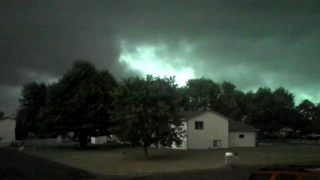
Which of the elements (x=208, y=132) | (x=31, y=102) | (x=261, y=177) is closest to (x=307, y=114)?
(x=208, y=132)

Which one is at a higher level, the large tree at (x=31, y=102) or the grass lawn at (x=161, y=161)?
the large tree at (x=31, y=102)

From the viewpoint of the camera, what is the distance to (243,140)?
64250mm

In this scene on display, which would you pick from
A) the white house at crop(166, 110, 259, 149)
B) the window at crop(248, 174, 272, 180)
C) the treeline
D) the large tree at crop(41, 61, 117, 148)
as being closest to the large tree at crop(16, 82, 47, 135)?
the treeline

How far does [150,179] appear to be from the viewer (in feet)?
67.2

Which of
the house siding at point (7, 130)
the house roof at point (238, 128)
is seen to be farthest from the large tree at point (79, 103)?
the house roof at point (238, 128)

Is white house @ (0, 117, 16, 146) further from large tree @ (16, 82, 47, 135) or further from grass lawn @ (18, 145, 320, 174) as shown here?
grass lawn @ (18, 145, 320, 174)

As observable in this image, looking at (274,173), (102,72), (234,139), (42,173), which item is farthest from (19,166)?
(234,139)

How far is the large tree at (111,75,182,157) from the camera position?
39000 mm

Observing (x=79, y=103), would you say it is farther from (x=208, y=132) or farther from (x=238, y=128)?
(x=238, y=128)

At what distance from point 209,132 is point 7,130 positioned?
44454mm

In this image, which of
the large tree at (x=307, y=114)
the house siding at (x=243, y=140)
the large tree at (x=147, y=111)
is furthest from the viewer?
the large tree at (x=307, y=114)

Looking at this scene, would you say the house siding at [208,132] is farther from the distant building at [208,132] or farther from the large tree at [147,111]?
the large tree at [147,111]

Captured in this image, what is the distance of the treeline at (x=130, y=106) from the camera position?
3975cm

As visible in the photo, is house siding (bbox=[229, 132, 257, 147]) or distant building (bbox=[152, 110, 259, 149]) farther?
house siding (bbox=[229, 132, 257, 147])
